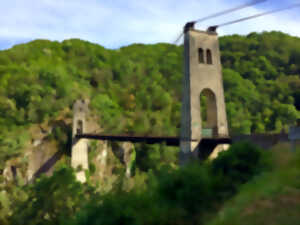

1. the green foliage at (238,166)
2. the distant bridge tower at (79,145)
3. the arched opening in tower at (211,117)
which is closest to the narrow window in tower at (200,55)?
the arched opening in tower at (211,117)

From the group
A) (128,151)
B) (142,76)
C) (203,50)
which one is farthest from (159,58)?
(203,50)

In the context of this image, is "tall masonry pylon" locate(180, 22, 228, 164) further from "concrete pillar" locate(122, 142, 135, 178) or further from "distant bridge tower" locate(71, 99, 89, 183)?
"concrete pillar" locate(122, 142, 135, 178)

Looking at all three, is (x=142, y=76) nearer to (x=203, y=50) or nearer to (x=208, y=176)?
(x=203, y=50)

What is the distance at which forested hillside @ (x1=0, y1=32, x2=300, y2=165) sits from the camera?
105ft

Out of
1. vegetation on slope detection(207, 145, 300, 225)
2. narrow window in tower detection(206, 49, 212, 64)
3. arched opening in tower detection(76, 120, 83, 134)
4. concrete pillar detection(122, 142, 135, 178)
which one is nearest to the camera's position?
vegetation on slope detection(207, 145, 300, 225)

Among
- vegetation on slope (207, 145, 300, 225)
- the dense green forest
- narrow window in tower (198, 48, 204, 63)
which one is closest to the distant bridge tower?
the dense green forest

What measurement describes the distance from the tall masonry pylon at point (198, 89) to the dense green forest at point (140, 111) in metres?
1.99

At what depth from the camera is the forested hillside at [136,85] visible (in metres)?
32.2

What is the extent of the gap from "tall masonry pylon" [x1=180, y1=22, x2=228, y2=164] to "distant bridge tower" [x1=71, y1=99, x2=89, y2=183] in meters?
15.9

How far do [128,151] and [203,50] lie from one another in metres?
19.9

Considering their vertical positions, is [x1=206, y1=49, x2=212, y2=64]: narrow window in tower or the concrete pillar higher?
[x1=206, y1=49, x2=212, y2=64]: narrow window in tower

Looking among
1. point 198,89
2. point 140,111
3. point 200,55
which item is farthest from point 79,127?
point 198,89

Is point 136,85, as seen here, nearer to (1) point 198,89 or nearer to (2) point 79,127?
(2) point 79,127

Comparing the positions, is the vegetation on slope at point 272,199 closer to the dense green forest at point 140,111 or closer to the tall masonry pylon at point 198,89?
the dense green forest at point 140,111
